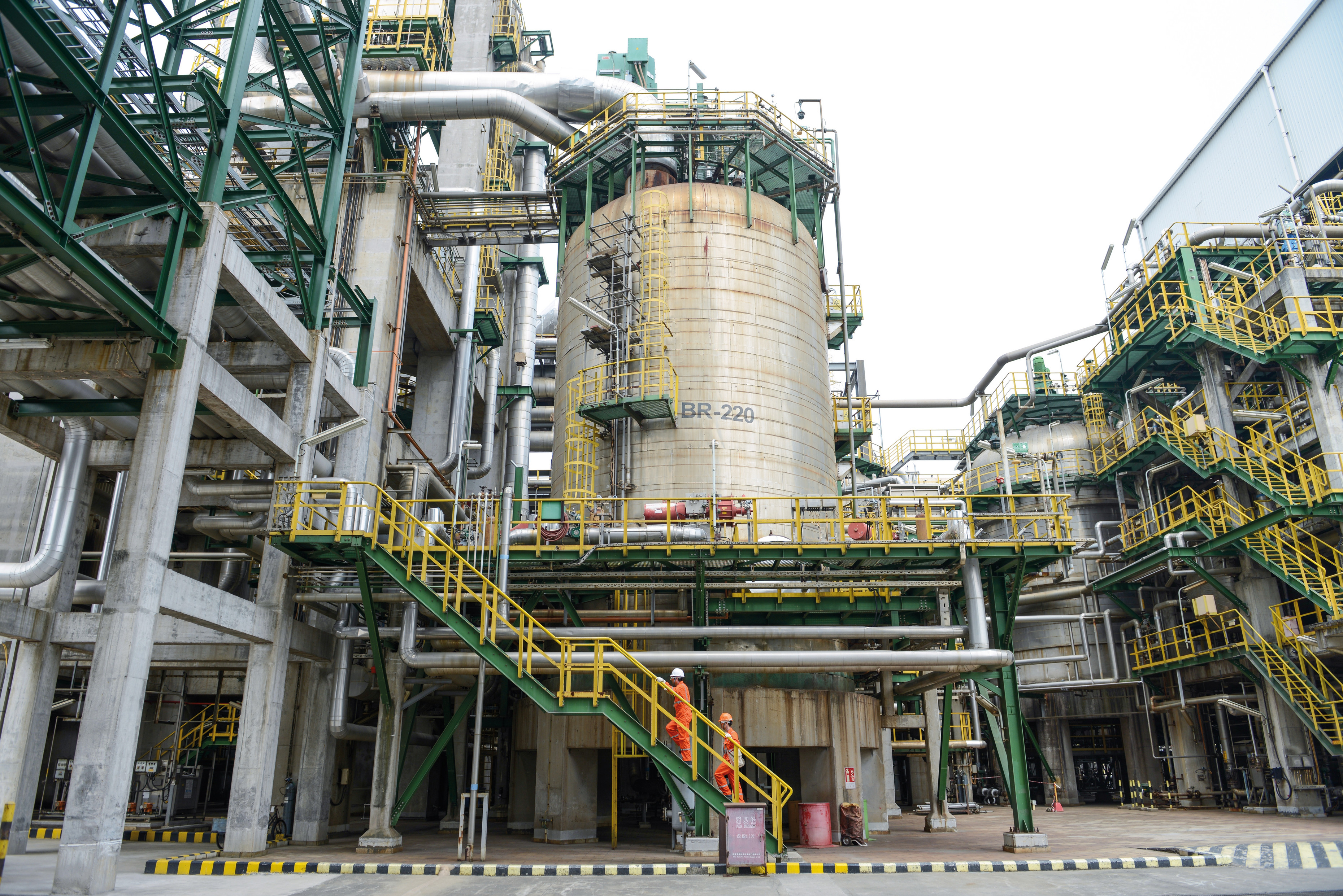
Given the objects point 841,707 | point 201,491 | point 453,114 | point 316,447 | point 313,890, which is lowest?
point 313,890

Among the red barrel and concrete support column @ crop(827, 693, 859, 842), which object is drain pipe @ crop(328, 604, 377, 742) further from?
the red barrel

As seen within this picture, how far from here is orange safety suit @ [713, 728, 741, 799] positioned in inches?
532

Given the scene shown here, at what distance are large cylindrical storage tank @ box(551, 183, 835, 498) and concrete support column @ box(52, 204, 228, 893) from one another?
34.9ft

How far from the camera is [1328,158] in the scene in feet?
111

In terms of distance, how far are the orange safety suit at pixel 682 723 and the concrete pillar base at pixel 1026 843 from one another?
6212mm

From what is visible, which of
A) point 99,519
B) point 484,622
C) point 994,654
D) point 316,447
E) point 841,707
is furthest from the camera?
point 99,519

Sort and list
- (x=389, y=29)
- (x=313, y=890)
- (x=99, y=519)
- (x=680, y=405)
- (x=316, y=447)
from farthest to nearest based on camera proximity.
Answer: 1. (x=389, y=29)
2. (x=99, y=519)
3. (x=680, y=405)
4. (x=316, y=447)
5. (x=313, y=890)

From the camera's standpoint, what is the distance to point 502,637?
49.9 ft

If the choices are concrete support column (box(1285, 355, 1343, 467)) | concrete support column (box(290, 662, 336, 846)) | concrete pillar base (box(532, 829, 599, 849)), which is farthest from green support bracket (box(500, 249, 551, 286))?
concrete support column (box(1285, 355, 1343, 467))

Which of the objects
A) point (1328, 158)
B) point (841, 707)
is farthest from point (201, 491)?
point (1328, 158)

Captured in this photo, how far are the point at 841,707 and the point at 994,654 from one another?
13.2 ft

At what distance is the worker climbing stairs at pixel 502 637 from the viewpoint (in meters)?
14.2

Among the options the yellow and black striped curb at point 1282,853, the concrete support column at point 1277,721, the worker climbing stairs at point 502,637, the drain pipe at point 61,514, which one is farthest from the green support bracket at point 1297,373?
the drain pipe at point 61,514

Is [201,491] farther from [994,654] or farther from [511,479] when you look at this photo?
[511,479]
